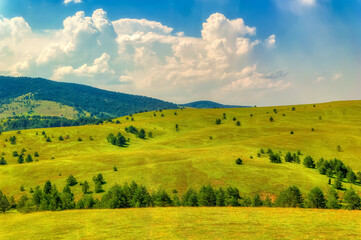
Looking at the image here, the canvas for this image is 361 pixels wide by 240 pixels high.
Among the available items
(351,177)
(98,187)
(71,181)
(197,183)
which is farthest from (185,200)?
(351,177)

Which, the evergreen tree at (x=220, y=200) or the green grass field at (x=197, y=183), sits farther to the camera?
the evergreen tree at (x=220, y=200)

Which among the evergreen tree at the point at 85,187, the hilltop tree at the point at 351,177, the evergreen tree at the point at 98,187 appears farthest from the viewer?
the hilltop tree at the point at 351,177

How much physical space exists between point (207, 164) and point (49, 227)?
89.0 m

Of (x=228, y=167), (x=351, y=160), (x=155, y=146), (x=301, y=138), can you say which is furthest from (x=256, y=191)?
(x=155, y=146)

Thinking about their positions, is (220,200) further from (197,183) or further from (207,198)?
(197,183)

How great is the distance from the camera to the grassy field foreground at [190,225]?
31.2 meters

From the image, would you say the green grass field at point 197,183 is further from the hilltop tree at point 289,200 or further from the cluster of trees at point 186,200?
the hilltop tree at point 289,200

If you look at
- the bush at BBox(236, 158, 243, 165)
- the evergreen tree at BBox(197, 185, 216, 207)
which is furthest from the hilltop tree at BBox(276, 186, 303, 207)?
the bush at BBox(236, 158, 243, 165)

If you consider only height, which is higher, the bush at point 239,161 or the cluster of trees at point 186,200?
the bush at point 239,161

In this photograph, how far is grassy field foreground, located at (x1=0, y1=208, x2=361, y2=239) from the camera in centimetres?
3122

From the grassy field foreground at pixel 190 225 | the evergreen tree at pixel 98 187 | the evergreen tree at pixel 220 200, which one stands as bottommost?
the evergreen tree at pixel 98 187

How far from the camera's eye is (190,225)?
118 ft

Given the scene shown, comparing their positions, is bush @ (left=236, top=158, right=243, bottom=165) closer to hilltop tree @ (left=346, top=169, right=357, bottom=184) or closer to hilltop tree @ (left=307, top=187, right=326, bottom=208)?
hilltop tree @ (left=346, top=169, right=357, bottom=184)

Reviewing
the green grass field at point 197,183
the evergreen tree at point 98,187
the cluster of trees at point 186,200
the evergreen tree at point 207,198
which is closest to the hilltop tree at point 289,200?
the cluster of trees at point 186,200
